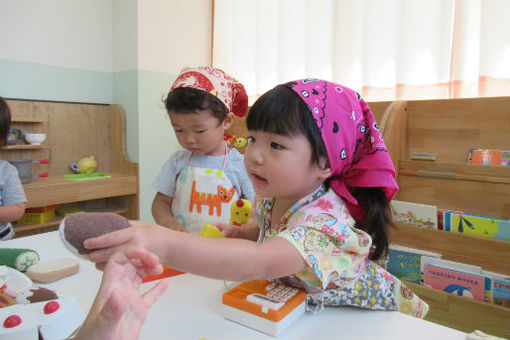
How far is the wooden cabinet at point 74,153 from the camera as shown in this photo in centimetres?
208

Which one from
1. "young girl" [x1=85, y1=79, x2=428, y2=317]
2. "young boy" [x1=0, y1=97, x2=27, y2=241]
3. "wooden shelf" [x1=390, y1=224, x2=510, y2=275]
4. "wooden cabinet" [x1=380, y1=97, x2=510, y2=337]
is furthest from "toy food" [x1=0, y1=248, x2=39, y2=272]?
"wooden shelf" [x1=390, y1=224, x2=510, y2=275]

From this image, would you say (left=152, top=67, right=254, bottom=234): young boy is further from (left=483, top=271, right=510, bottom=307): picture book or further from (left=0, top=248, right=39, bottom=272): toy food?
(left=483, top=271, right=510, bottom=307): picture book

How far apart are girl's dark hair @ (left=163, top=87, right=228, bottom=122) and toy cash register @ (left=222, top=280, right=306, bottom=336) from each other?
0.63 m

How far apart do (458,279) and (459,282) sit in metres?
0.01

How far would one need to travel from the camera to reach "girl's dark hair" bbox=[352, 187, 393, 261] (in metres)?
0.66

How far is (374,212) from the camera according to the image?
656mm

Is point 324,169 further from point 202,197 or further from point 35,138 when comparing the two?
point 35,138

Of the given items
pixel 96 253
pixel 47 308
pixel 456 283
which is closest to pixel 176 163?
pixel 47 308

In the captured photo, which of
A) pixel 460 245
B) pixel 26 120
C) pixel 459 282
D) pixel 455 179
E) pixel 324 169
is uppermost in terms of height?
pixel 26 120

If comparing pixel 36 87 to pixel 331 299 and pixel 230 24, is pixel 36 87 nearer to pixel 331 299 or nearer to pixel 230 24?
pixel 230 24

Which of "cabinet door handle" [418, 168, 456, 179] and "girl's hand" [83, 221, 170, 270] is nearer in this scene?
"girl's hand" [83, 221, 170, 270]

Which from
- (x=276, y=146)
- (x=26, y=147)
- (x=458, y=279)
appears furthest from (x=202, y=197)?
(x=26, y=147)

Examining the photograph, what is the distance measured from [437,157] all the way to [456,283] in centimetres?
52

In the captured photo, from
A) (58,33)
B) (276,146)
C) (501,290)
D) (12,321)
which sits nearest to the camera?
(12,321)
